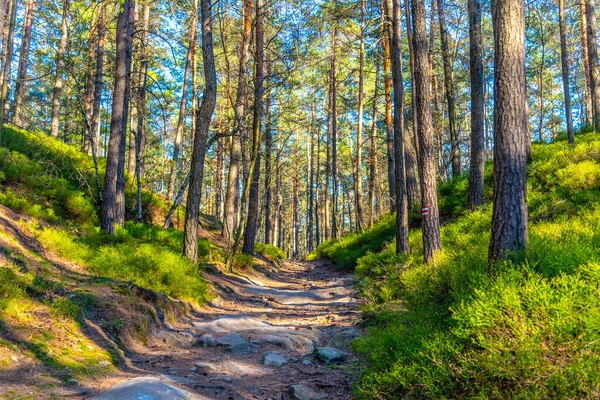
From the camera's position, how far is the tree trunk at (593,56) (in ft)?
46.5

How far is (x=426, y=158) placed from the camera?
25.7ft

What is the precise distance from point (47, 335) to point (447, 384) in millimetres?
3982

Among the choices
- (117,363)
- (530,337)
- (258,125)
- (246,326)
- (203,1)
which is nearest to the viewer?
(530,337)

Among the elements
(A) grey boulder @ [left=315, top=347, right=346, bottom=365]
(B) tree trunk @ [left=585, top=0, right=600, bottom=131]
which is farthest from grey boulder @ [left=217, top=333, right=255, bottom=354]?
(B) tree trunk @ [left=585, top=0, right=600, bottom=131]

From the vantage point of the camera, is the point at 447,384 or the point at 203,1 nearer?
the point at 447,384

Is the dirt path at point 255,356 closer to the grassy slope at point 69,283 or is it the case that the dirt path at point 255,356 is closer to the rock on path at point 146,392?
the rock on path at point 146,392

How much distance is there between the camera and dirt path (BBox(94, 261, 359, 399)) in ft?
12.8

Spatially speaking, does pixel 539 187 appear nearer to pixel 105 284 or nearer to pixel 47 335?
pixel 105 284

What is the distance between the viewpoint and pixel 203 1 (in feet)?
31.8

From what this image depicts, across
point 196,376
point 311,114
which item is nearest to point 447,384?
point 196,376

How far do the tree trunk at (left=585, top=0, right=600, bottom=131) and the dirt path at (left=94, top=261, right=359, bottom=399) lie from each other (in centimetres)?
1346

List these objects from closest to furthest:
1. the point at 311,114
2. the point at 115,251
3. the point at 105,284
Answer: the point at 105,284 → the point at 115,251 → the point at 311,114

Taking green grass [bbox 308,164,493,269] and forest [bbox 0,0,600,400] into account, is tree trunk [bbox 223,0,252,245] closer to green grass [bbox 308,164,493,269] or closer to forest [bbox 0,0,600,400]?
forest [bbox 0,0,600,400]

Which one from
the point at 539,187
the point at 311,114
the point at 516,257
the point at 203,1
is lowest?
the point at 516,257
